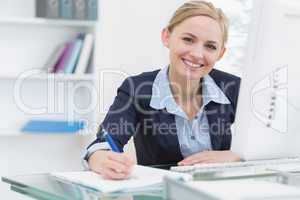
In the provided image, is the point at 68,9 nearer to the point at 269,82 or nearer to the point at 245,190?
the point at 269,82

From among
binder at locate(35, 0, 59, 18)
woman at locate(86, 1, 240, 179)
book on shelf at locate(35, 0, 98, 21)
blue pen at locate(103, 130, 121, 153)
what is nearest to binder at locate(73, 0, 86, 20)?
book on shelf at locate(35, 0, 98, 21)

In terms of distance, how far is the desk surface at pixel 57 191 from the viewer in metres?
1.12

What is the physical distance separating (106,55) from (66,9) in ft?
1.31

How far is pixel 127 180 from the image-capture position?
4.21 ft

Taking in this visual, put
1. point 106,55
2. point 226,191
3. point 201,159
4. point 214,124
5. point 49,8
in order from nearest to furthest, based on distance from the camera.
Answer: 1. point 226,191
2. point 201,159
3. point 214,124
4. point 49,8
5. point 106,55

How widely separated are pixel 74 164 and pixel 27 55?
2.53 feet

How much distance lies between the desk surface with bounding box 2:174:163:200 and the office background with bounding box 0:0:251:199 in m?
1.87

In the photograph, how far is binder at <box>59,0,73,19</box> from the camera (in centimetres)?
312

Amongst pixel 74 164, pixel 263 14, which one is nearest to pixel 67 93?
pixel 74 164

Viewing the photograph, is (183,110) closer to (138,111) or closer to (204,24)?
(138,111)

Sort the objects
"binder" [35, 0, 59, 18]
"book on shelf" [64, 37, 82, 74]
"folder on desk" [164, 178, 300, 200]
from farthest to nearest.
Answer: "book on shelf" [64, 37, 82, 74] → "binder" [35, 0, 59, 18] → "folder on desk" [164, 178, 300, 200]

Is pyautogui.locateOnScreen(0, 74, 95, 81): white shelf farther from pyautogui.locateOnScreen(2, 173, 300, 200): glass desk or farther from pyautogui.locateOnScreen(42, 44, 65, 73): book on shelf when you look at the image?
pyautogui.locateOnScreen(2, 173, 300, 200): glass desk

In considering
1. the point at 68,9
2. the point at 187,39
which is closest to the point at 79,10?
the point at 68,9

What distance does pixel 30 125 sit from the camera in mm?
3197
